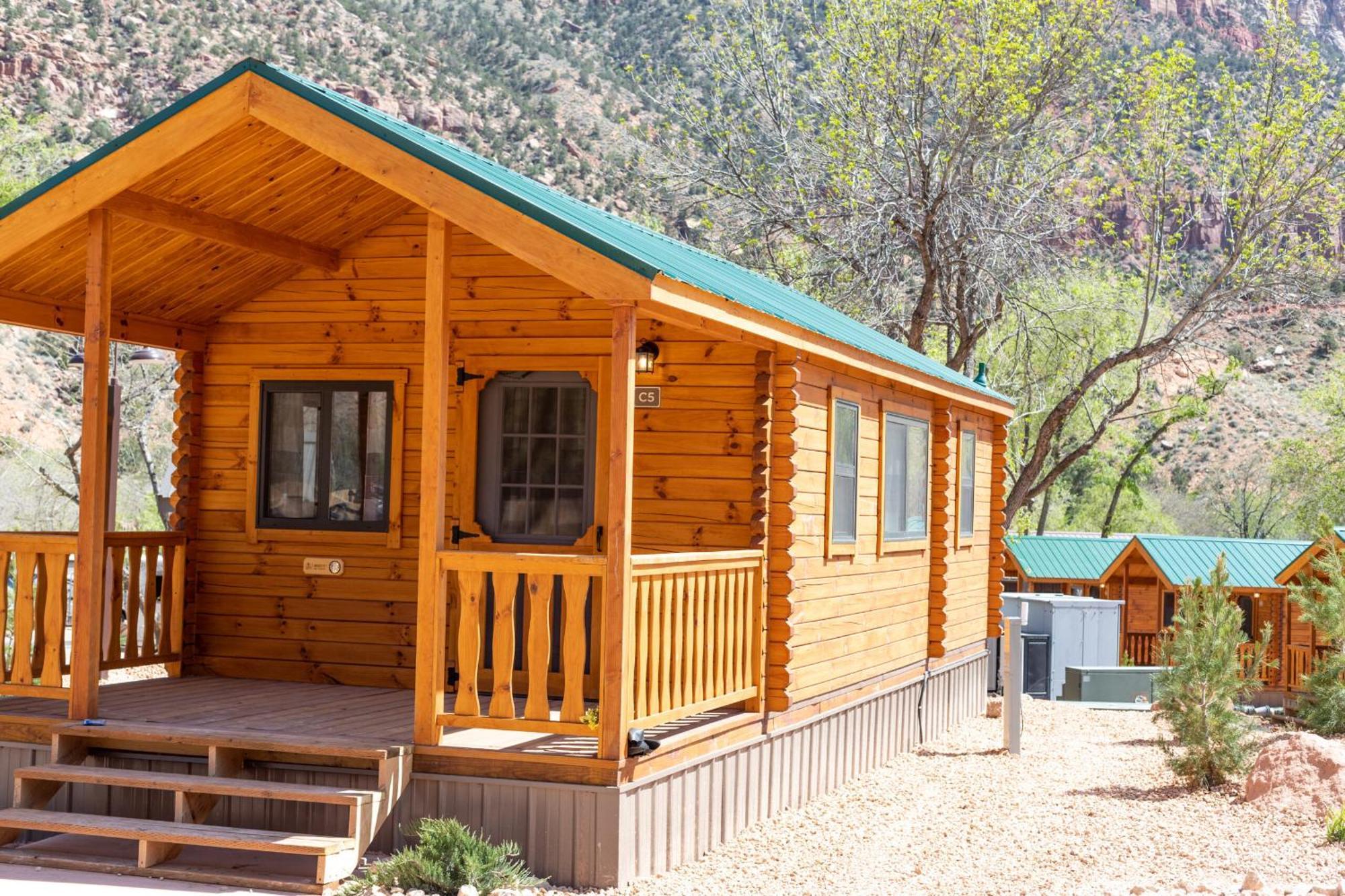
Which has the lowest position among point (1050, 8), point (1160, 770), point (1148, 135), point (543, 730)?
point (1160, 770)

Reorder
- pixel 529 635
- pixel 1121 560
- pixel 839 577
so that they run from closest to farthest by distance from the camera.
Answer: pixel 529 635, pixel 839 577, pixel 1121 560

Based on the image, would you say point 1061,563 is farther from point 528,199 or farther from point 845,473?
point 528,199

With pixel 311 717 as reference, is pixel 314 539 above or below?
above

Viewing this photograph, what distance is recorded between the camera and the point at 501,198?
6586 millimetres

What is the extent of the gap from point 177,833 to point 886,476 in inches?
229

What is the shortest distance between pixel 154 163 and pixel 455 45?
45375 mm

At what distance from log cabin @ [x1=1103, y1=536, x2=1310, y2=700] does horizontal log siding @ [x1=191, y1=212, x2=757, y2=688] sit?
62.8 feet

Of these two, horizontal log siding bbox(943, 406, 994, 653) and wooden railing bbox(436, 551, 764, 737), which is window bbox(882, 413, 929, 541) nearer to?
horizontal log siding bbox(943, 406, 994, 653)

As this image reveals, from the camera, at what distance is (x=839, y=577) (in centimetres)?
940

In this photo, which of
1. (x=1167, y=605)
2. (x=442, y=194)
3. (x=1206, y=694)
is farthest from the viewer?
(x=1167, y=605)

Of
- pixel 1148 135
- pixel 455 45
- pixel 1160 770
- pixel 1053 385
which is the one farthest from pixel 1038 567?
pixel 455 45

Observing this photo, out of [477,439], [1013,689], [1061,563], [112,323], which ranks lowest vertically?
[1013,689]

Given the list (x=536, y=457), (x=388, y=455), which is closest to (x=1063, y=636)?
(x=536, y=457)

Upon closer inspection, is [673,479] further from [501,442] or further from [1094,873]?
[1094,873]
